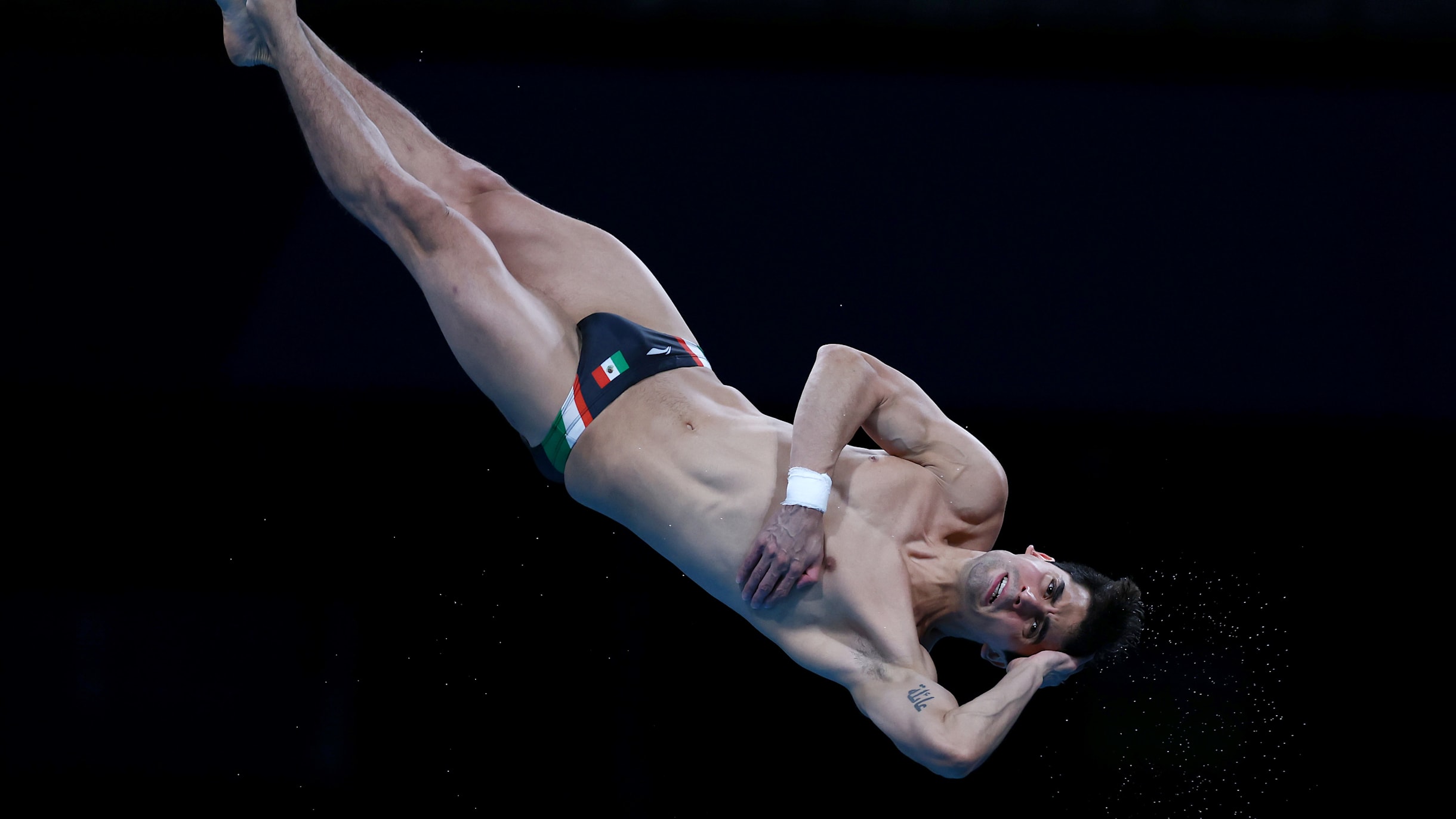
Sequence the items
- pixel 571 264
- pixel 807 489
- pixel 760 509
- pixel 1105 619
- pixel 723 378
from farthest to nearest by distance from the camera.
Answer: pixel 723 378 < pixel 571 264 < pixel 1105 619 < pixel 760 509 < pixel 807 489

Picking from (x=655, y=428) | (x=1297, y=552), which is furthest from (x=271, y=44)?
(x=1297, y=552)

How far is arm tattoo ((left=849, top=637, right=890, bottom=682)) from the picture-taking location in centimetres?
291

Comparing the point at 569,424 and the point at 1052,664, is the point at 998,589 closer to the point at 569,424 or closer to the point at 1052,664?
the point at 1052,664

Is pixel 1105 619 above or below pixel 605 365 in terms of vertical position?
below

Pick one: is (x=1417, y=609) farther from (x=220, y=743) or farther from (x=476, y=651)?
(x=220, y=743)

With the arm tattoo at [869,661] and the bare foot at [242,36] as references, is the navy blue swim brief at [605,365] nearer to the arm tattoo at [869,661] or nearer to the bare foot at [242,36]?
the arm tattoo at [869,661]

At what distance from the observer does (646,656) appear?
387 cm

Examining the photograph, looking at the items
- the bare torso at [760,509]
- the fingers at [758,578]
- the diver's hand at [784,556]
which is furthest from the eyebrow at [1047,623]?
the fingers at [758,578]

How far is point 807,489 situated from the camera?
9.22ft

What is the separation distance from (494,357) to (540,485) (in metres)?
1.03

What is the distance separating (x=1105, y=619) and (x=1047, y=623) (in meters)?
0.18

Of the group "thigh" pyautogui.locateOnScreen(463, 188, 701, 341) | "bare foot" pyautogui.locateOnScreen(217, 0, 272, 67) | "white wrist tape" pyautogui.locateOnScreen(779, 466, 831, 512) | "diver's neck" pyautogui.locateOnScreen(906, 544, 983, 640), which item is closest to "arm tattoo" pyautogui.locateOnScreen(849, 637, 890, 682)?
"diver's neck" pyautogui.locateOnScreen(906, 544, 983, 640)

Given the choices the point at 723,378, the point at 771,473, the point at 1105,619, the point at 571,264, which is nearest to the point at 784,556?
the point at 771,473

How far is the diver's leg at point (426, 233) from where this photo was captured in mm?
3010
